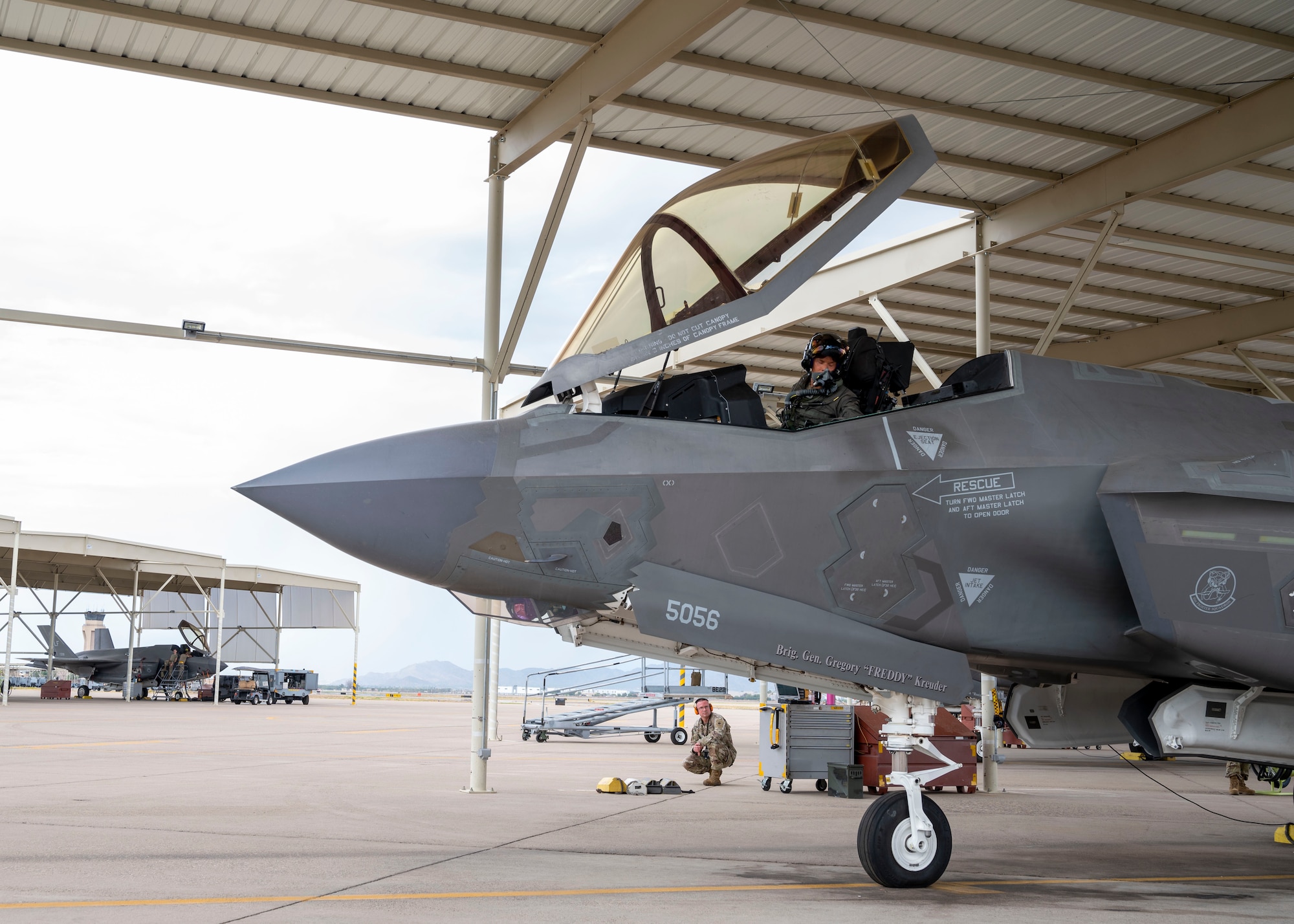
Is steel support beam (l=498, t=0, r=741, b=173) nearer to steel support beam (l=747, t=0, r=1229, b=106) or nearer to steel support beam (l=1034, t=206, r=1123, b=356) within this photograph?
steel support beam (l=747, t=0, r=1229, b=106)

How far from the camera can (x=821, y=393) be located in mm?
6574

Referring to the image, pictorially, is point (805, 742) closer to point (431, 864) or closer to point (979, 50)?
point (431, 864)

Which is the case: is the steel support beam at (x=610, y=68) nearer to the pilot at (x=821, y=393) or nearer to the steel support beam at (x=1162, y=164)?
the pilot at (x=821, y=393)

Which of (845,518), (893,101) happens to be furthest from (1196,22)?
(845,518)

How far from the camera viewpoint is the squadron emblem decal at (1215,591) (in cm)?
582

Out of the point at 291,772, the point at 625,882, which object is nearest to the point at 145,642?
the point at 291,772

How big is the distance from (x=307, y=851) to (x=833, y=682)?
368cm

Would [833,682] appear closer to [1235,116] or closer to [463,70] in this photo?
[463,70]

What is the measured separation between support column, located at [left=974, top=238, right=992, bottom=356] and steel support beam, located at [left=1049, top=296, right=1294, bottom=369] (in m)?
3.10

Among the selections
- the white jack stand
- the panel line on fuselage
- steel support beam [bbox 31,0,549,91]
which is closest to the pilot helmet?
the panel line on fuselage

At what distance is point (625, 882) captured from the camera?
20.2 feet

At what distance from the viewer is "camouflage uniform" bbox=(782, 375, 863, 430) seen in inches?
250

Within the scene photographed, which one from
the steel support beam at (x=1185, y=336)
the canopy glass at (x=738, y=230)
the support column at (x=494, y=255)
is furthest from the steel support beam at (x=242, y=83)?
the steel support beam at (x=1185, y=336)

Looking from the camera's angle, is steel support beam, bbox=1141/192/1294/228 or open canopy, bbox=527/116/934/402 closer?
open canopy, bbox=527/116/934/402
